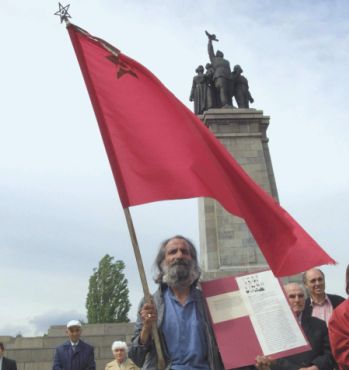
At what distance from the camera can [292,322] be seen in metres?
3.40

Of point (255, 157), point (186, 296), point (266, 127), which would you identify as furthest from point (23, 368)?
point (266, 127)

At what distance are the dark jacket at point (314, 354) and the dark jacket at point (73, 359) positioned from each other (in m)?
3.26

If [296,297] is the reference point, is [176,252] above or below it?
above

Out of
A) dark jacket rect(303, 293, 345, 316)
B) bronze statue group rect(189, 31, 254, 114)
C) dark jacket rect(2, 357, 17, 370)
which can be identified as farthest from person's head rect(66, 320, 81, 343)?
bronze statue group rect(189, 31, 254, 114)

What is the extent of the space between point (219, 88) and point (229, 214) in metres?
4.93

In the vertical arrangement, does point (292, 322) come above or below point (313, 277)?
below

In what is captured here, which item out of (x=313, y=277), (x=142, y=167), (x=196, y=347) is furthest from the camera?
(x=313, y=277)

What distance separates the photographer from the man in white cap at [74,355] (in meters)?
6.74

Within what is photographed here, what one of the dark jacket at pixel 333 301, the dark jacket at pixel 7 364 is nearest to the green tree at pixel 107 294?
the dark jacket at pixel 7 364

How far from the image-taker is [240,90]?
1755cm

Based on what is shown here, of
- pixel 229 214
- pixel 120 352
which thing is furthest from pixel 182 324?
pixel 229 214

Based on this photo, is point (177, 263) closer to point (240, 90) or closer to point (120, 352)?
point (120, 352)

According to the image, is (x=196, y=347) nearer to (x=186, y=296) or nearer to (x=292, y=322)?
(x=186, y=296)

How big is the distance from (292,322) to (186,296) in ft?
2.36
